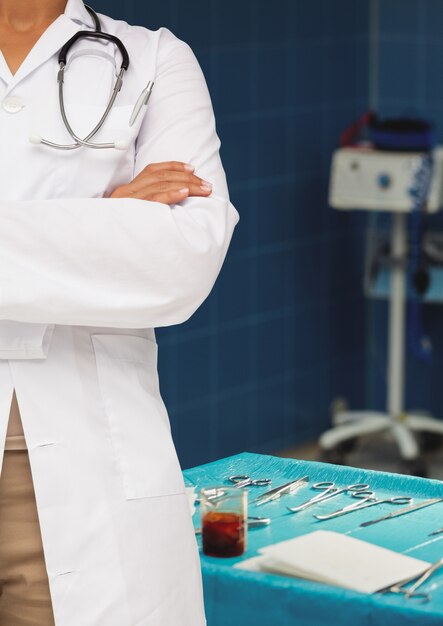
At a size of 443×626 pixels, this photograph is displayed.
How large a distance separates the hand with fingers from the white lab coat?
0.02 meters

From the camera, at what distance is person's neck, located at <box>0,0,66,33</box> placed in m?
1.66

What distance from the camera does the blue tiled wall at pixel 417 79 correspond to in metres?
5.29

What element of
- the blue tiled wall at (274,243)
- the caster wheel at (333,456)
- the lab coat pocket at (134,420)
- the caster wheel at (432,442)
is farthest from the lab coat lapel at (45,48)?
the caster wheel at (432,442)

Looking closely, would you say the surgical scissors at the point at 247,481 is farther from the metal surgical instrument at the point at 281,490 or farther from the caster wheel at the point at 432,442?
the caster wheel at the point at 432,442

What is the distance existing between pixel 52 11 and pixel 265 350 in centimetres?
348

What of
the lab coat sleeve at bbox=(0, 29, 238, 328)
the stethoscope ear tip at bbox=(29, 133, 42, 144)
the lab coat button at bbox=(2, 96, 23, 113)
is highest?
the lab coat button at bbox=(2, 96, 23, 113)

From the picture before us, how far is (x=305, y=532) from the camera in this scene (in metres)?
2.23

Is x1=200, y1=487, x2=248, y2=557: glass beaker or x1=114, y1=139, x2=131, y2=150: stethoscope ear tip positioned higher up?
x1=114, y1=139, x2=131, y2=150: stethoscope ear tip

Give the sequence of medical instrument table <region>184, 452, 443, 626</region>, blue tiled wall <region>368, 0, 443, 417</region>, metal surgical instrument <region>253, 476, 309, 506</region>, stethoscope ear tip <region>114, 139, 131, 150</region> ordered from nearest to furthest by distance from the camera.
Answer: stethoscope ear tip <region>114, 139, 131, 150</region> < medical instrument table <region>184, 452, 443, 626</region> < metal surgical instrument <region>253, 476, 309, 506</region> < blue tiled wall <region>368, 0, 443, 417</region>

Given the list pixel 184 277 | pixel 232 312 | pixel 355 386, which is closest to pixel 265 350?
pixel 232 312

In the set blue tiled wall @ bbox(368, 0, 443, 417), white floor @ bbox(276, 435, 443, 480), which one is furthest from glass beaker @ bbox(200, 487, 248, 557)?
blue tiled wall @ bbox(368, 0, 443, 417)

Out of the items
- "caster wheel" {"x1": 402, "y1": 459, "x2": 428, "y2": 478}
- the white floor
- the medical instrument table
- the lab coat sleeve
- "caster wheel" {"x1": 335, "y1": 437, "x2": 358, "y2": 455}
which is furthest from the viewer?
"caster wheel" {"x1": 335, "y1": 437, "x2": 358, "y2": 455}

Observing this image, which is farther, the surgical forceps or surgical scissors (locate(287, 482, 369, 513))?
surgical scissors (locate(287, 482, 369, 513))

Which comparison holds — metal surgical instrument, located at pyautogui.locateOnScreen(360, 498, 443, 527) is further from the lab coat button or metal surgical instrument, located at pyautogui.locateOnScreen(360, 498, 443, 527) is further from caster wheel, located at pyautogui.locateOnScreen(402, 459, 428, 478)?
caster wheel, located at pyautogui.locateOnScreen(402, 459, 428, 478)
